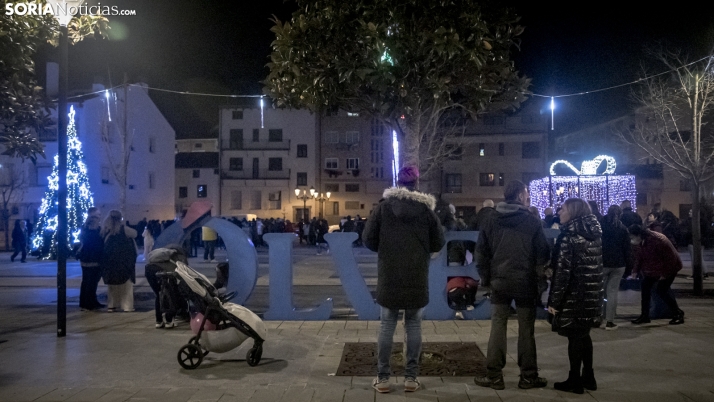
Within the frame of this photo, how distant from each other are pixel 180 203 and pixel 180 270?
166ft

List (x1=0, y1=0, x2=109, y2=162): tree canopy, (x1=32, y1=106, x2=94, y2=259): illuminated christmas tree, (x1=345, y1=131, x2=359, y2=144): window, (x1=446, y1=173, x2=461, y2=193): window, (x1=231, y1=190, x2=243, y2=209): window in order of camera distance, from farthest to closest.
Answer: (x1=345, y1=131, x2=359, y2=144): window
(x1=231, y1=190, x2=243, y2=209): window
(x1=446, y1=173, x2=461, y2=193): window
(x1=32, y1=106, x2=94, y2=259): illuminated christmas tree
(x1=0, y1=0, x2=109, y2=162): tree canopy

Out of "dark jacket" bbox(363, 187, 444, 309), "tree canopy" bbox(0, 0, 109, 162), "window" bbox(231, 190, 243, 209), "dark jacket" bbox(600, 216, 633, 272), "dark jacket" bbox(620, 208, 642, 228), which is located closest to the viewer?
"dark jacket" bbox(363, 187, 444, 309)

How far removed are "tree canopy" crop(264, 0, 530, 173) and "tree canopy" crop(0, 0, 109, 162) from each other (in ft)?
11.3

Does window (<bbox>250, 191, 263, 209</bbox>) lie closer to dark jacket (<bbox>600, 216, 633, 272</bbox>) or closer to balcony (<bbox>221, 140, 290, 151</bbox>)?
balcony (<bbox>221, 140, 290, 151</bbox>)

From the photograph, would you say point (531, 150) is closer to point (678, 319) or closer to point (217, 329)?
point (678, 319)

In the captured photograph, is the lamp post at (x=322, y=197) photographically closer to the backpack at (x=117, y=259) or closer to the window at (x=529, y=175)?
the window at (x=529, y=175)

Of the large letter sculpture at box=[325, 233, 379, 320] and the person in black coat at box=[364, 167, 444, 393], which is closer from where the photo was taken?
the person in black coat at box=[364, 167, 444, 393]

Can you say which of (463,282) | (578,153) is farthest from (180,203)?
(463,282)

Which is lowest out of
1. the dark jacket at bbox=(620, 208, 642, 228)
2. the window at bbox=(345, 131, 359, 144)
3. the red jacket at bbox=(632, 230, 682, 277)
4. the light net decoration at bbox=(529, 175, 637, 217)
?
the red jacket at bbox=(632, 230, 682, 277)

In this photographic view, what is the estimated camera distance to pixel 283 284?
9.25m

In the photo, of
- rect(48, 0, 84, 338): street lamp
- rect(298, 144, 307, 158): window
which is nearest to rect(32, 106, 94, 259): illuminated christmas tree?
rect(48, 0, 84, 338): street lamp

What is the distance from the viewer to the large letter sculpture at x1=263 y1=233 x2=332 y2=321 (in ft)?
30.0

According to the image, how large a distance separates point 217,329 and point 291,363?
0.90 metres

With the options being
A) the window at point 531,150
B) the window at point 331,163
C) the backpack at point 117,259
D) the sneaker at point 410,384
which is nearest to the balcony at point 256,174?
the window at point 331,163
